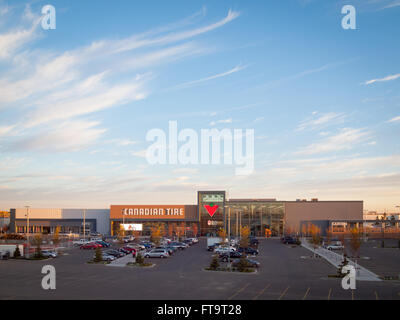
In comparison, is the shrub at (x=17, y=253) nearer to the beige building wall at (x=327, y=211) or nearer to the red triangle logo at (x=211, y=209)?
the red triangle logo at (x=211, y=209)

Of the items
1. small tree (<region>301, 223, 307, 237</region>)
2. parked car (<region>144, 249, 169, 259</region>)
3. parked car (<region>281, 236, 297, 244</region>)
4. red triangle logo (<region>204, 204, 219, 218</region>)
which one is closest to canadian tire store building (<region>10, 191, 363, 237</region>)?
red triangle logo (<region>204, 204, 219, 218</region>)

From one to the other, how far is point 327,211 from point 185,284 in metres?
83.7

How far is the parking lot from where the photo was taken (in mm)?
28297

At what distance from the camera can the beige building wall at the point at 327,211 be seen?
109 meters

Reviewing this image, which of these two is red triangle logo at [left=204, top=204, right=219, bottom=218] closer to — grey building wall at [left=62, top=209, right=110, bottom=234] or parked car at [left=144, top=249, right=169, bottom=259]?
grey building wall at [left=62, top=209, right=110, bottom=234]

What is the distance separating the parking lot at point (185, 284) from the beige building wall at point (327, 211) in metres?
64.7

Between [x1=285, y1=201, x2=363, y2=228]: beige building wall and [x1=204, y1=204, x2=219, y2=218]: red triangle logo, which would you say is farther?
[x1=204, y1=204, x2=219, y2=218]: red triangle logo

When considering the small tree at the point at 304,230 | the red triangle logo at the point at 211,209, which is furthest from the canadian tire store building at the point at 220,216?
the small tree at the point at 304,230

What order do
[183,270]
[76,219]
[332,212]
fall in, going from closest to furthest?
[183,270] → [332,212] → [76,219]

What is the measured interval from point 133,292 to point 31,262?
95.2ft

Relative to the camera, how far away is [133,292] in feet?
96.9

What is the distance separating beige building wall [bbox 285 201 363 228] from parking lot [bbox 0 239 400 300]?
64691 mm
